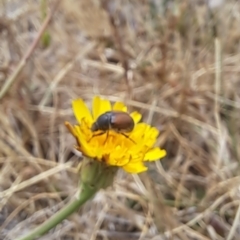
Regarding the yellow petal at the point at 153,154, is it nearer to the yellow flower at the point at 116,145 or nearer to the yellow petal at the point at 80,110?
the yellow flower at the point at 116,145

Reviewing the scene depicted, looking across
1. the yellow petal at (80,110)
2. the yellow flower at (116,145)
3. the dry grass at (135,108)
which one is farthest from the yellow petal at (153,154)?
the dry grass at (135,108)

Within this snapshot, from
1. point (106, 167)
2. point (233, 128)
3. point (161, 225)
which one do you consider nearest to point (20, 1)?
point (233, 128)

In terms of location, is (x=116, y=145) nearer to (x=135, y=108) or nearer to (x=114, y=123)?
(x=114, y=123)

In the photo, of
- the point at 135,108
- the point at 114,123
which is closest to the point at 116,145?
the point at 114,123

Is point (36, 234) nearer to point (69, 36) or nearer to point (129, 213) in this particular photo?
point (129, 213)

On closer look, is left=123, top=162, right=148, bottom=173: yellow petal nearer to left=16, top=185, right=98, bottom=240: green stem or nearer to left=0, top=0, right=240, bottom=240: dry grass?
left=16, top=185, right=98, bottom=240: green stem

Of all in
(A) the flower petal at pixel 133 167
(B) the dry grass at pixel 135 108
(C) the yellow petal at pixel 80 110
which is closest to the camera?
(A) the flower petal at pixel 133 167
